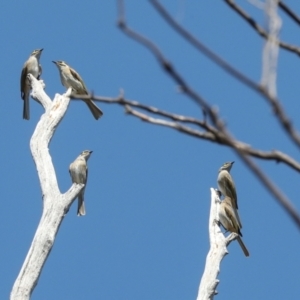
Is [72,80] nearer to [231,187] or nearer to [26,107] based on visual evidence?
[26,107]

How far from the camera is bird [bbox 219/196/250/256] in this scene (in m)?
7.75

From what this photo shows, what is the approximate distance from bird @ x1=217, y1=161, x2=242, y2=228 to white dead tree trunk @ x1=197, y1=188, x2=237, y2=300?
4.56ft

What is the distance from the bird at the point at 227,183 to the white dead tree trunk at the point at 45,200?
7.34ft

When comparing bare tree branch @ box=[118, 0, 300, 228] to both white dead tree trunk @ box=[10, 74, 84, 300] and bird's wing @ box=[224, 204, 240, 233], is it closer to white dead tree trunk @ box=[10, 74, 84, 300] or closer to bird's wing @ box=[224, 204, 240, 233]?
white dead tree trunk @ box=[10, 74, 84, 300]

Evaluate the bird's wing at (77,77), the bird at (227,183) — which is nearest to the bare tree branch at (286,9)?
the bird at (227,183)

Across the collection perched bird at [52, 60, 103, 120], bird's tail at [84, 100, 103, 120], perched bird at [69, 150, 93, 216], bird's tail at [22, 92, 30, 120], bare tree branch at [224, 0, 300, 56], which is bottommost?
bare tree branch at [224, 0, 300, 56]

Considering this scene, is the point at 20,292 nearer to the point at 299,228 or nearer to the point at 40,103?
the point at 40,103

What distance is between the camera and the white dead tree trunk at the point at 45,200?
579 centimetres

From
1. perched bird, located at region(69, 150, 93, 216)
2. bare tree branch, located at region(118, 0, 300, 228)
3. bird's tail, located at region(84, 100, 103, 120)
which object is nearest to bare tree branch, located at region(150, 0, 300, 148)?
bare tree branch, located at region(118, 0, 300, 228)

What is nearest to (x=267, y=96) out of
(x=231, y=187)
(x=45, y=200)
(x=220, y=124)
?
(x=220, y=124)

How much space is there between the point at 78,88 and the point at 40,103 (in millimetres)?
2598

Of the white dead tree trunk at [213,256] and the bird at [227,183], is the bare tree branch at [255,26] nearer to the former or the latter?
the white dead tree trunk at [213,256]

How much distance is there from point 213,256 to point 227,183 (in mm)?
2926

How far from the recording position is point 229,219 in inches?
308
